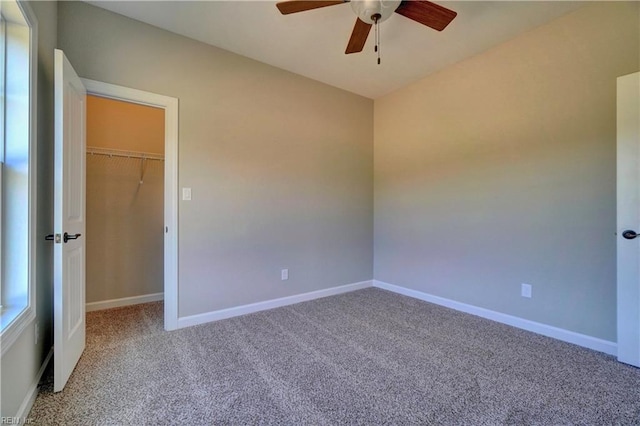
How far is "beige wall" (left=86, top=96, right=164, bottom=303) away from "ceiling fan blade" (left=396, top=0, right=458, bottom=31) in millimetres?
2663

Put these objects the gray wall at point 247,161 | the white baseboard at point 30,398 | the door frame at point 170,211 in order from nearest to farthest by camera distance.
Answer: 1. the white baseboard at point 30,398
2. the gray wall at point 247,161
3. the door frame at point 170,211

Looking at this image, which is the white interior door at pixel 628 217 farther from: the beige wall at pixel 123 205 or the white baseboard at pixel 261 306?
the beige wall at pixel 123 205

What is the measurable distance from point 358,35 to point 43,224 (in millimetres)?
2504

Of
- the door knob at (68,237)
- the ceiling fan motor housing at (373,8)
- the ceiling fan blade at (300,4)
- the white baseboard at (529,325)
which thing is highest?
the ceiling fan blade at (300,4)

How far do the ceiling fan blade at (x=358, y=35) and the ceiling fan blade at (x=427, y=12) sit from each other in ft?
0.78

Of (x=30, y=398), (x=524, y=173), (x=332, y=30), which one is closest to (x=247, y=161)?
(x=332, y=30)

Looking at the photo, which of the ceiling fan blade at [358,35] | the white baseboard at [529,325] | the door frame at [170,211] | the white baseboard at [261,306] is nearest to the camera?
the ceiling fan blade at [358,35]

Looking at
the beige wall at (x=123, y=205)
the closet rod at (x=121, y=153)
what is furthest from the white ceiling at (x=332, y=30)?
the closet rod at (x=121, y=153)

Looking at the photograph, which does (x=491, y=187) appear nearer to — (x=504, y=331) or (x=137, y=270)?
(x=504, y=331)

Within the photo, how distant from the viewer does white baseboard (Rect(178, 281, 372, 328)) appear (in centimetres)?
274

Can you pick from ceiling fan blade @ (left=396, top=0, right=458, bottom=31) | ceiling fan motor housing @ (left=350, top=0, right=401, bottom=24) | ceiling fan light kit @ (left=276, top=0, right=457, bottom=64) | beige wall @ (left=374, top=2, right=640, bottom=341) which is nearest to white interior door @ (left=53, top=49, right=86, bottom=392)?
ceiling fan light kit @ (left=276, top=0, right=457, bottom=64)

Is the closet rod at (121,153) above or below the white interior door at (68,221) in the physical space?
above

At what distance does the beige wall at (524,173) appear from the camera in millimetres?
2268

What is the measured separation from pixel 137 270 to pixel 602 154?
4.59m
